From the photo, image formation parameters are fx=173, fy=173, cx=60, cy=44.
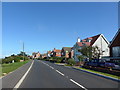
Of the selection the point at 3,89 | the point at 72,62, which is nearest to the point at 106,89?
the point at 3,89

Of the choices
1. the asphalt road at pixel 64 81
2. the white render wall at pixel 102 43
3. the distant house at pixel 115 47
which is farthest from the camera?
the white render wall at pixel 102 43

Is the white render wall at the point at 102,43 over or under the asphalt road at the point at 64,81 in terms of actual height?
over

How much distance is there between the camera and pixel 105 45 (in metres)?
60.6

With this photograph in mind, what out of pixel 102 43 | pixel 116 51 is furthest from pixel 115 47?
pixel 102 43

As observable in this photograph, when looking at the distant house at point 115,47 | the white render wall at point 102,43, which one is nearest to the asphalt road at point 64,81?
the distant house at point 115,47

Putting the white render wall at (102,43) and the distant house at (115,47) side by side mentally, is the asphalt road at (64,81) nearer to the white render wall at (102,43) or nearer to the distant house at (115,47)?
the distant house at (115,47)

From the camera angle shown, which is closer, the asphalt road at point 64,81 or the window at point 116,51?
the asphalt road at point 64,81

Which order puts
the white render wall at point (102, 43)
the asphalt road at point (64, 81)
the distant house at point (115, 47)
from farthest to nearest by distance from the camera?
the white render wall at point (102, 43) < the distant house at point (115, 47) < the asphalt road at point (64, 81)

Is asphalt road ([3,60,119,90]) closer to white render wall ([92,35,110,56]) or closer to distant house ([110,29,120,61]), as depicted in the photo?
distant house ([110,29,120,61])

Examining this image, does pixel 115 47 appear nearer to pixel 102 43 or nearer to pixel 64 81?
pixel 102 43

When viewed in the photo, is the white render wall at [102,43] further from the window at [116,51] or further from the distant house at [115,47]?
the window at [116,51]

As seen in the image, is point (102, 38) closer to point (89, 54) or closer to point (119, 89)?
point (89, 54)

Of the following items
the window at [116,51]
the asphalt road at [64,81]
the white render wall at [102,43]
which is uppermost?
the white render wall at [102,43]

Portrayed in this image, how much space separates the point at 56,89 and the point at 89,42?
5591 cm
